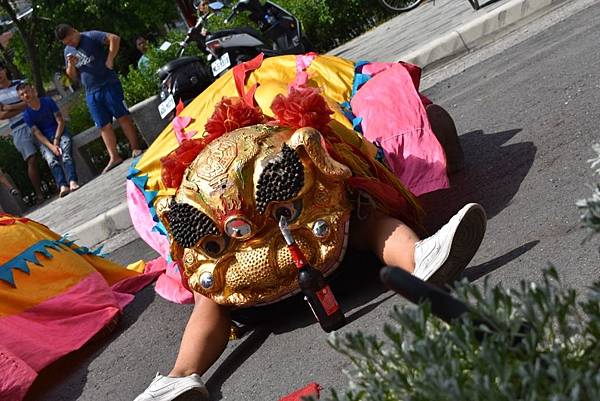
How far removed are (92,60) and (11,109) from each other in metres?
1.27

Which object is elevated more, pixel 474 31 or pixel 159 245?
pixel 159 245

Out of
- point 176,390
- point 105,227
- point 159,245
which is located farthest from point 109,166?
point 176,390

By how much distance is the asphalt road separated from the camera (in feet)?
12.9

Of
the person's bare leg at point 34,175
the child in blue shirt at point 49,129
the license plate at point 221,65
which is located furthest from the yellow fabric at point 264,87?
the person's bare leg at point 34,175

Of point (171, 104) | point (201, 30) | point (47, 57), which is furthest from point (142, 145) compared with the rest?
point (47, 57)

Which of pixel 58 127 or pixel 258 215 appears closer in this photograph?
pixel 258 215

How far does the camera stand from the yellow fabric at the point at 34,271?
5.07m

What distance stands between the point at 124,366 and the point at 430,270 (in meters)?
2.05

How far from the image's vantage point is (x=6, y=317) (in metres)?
4.91

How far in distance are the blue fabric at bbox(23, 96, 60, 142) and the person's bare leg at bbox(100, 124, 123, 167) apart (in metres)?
0.68

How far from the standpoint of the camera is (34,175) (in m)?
13.5

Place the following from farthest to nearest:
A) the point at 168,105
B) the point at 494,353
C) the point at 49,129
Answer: the point at 49,129 < the point at 168,105 < the point at 494,353

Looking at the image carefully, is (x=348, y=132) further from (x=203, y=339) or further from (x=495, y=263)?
(x=203, y=339)

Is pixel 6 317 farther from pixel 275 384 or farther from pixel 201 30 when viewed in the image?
pixel 201 30
